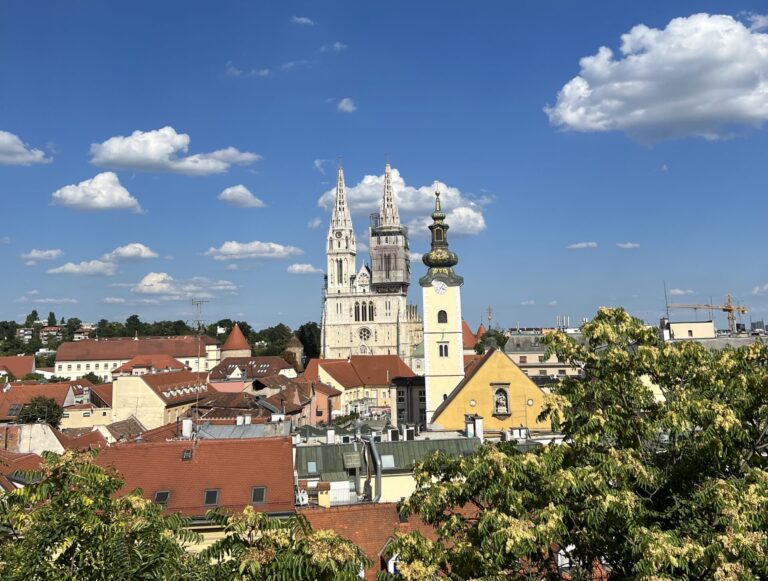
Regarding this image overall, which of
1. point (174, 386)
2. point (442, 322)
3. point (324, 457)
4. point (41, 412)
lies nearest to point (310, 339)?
point (174, 386)

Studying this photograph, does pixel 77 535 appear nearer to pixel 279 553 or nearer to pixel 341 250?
pixel 279 553

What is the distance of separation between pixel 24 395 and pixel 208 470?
45.1 m

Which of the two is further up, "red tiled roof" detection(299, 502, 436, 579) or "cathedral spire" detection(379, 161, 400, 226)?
"cathedral spire" detection(379, 161, 400, 226)

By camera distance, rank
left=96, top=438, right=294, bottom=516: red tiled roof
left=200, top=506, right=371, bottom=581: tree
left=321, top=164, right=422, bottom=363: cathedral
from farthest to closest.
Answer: left=321, top=164, right=422, bottom=363: cathedral
left=96, top=438, right=294, bottom=516: red tiled roof
left=200, top=506, right=371, bottom=581: tree

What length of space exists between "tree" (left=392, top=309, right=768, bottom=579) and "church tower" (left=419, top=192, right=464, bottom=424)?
3289 centimetres

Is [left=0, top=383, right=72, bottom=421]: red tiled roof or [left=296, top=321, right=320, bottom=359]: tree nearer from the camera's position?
[left=0, top=383, right=72, bottom=421]: red tiled roof

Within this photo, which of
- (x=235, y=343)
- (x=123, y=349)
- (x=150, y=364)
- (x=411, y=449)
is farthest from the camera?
(x=235, y=343)

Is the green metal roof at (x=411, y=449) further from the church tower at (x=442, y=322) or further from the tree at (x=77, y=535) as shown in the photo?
the church tower at (x=442, y=322)

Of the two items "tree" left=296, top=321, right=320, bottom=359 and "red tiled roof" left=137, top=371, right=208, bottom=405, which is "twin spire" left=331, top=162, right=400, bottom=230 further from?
"red tiled roof" left=137, top=371, right=208, bottom=405

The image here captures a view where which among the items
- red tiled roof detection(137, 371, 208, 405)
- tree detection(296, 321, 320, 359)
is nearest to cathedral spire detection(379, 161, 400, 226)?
tree detection(296, 321, 320, 359)

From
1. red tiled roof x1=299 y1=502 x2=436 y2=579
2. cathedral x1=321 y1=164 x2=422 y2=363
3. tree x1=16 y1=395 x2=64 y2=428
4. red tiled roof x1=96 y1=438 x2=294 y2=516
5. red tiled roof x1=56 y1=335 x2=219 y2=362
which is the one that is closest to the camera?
red tiled roof x1=299 y1=502 x2=436 y2=579

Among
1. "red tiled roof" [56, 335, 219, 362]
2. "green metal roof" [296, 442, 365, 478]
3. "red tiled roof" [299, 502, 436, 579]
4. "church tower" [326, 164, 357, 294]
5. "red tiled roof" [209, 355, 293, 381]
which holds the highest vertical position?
"church tower" [326, 164, 357, 294]

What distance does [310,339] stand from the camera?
152 m

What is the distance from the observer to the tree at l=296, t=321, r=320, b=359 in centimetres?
15275
